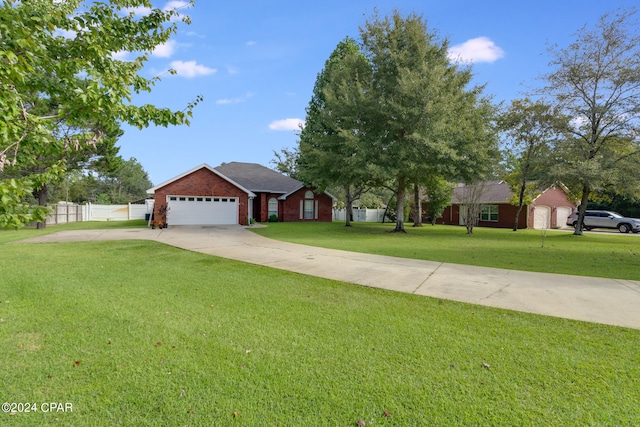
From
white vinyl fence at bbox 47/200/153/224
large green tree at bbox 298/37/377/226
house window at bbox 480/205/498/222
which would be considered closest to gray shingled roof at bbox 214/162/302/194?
large green tree at bbox 298/37/377/226

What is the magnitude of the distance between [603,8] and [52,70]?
75.9 feet

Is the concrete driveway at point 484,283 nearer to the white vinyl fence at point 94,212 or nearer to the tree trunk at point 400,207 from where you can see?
the tree trunk at point 400,207

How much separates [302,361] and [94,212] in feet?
112

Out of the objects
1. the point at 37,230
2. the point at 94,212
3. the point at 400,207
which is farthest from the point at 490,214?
the point at 94,212

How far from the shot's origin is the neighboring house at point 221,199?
20.9 metres

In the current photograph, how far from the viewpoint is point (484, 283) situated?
6.26m

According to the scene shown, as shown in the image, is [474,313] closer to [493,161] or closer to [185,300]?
[185,300]

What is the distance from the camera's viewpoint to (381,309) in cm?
470

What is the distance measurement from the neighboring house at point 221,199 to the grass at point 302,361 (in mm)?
16114

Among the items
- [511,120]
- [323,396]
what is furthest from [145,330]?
[511,120]

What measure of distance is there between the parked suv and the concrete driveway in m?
22.6

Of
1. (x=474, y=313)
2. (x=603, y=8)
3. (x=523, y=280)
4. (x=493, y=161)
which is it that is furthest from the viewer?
(x=493, y=161)

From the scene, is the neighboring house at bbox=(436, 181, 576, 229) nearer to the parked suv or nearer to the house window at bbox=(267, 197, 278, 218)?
the parked suv

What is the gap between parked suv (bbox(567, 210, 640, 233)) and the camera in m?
23.0
